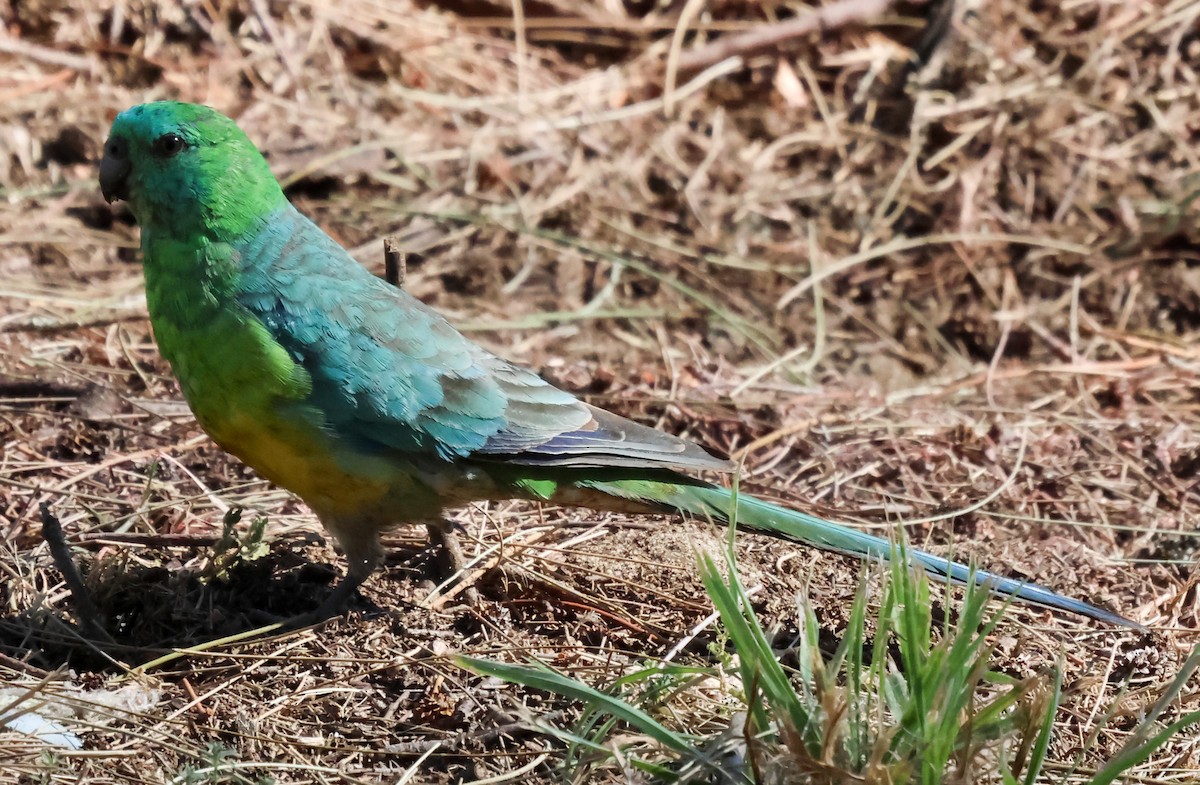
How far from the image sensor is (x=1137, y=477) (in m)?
5.02

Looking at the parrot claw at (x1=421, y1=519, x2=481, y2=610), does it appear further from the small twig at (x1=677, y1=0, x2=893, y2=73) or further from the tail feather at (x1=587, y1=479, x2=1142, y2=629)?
the small twig at (x1=677, y1=0, x2=893, y2=73)

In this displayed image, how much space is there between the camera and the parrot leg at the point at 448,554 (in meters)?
4.12

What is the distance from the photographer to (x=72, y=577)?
3.55 m

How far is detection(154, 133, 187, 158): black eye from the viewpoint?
3.99m

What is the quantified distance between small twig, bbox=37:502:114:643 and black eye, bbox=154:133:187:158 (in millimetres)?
1200

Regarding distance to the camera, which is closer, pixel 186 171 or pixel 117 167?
pixel 186 171

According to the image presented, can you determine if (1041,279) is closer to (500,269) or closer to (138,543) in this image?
(500,269)

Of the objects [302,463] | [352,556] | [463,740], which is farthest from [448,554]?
[463,740]

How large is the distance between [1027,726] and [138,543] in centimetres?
295

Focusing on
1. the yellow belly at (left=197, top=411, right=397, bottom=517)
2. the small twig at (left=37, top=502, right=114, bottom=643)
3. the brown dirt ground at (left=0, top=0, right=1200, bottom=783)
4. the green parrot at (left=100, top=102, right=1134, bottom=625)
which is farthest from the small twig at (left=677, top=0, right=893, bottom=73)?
the small twig at (left=37, top=502, right=114, bottom=643)

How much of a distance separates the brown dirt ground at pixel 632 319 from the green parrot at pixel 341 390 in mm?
293

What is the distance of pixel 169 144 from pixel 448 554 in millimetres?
1651

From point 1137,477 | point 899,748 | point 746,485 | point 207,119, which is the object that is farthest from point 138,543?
point 1137,477

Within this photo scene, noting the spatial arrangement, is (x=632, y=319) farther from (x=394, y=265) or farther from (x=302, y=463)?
(x=302, y=463)
